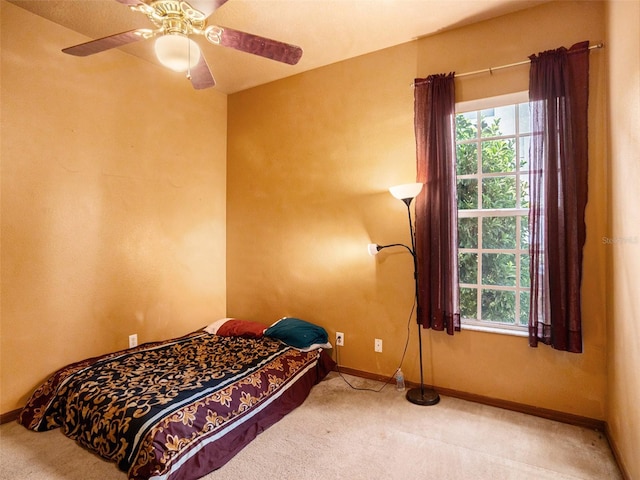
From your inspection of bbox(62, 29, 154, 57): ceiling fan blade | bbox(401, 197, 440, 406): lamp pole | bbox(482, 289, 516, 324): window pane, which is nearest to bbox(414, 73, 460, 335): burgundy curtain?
bbox(401, 197, 440, 406): lamp pole

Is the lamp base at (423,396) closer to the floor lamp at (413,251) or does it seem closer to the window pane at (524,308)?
the floor lamp at (413,251)

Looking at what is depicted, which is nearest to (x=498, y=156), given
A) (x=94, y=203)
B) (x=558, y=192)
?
(x=558, y=192)

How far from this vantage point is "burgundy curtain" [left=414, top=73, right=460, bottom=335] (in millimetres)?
2688

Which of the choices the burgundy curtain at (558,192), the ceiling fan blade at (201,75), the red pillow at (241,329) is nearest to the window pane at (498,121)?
the burgundy curtain at (558,192)

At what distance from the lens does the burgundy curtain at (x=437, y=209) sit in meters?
2.69

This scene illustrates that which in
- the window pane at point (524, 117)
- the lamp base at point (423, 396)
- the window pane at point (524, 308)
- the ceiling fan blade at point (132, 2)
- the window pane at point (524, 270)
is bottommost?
the lamp base at point (423, 396)

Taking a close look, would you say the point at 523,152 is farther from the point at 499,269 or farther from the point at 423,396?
the point at 423,396

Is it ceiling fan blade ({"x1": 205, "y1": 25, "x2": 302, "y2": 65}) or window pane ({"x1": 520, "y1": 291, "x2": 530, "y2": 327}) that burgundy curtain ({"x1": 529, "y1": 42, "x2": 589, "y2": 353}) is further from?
ceiling fan blade ({"x1": 205, "y1": 25, "x2": 302, "y2": 65})

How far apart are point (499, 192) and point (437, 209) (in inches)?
20.2

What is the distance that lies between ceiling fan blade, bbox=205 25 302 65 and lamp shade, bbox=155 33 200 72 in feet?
0.50

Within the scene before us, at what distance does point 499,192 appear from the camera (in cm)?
277

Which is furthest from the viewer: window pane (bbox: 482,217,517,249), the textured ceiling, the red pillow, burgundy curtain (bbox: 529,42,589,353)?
the red pillow

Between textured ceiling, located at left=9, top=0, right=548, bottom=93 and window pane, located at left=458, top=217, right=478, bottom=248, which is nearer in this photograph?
textured ceiling, located at left=9, top=0, right=548, bottom=93

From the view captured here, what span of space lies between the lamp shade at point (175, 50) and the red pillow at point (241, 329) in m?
2.32
